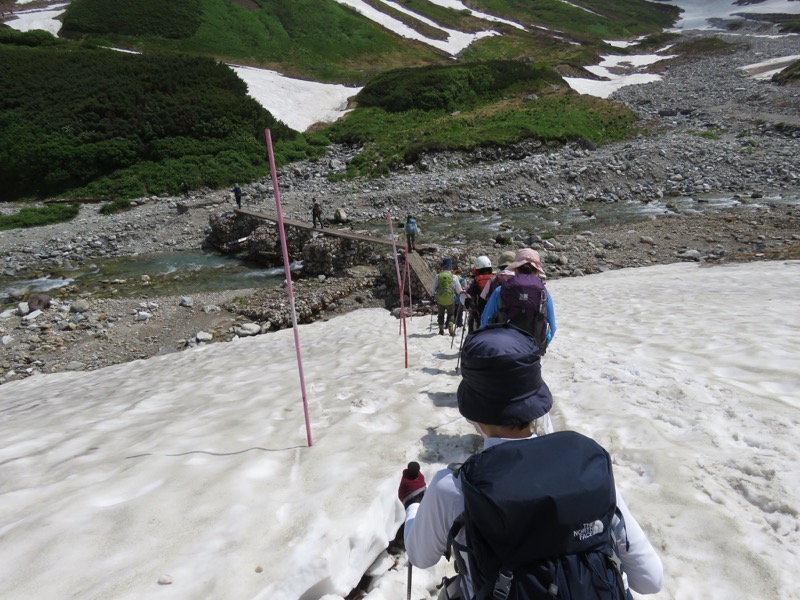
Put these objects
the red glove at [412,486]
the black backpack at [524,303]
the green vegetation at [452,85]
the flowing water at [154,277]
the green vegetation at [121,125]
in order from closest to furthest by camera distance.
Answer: the red glove at [412,486]
the black backpack at [524,303]
the flowing water at [154,277]
the green vegetation at [121,125]
the green vegetation at [452,85]

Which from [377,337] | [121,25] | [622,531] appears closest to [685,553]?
[622,531]

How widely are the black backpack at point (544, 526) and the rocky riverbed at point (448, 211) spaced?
502 inches

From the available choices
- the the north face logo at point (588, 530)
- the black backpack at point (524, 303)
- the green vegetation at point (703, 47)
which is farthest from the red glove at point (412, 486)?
the green vegetation at point (703, 47)

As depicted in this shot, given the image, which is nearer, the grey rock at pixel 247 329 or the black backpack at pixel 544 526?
the black backpack at pixel 544 526

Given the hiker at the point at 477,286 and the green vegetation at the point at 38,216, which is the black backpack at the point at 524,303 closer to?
the hiker at the point at 477,286

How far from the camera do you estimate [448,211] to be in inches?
1005

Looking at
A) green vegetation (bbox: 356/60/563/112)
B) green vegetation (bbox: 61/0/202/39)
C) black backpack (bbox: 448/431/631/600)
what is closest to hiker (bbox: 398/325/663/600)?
black backpack (bbox: 448/431/631/600)

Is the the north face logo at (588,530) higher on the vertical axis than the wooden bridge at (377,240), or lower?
higher

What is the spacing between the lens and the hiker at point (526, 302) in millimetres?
4406

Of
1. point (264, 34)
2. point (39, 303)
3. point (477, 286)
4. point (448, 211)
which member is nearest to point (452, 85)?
point (448, 211)

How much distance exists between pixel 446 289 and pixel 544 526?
7549mm

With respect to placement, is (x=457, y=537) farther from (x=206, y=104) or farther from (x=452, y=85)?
(x=452, y=85)

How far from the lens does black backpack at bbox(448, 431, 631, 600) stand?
4.66 ft

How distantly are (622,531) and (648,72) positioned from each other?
287 ft
